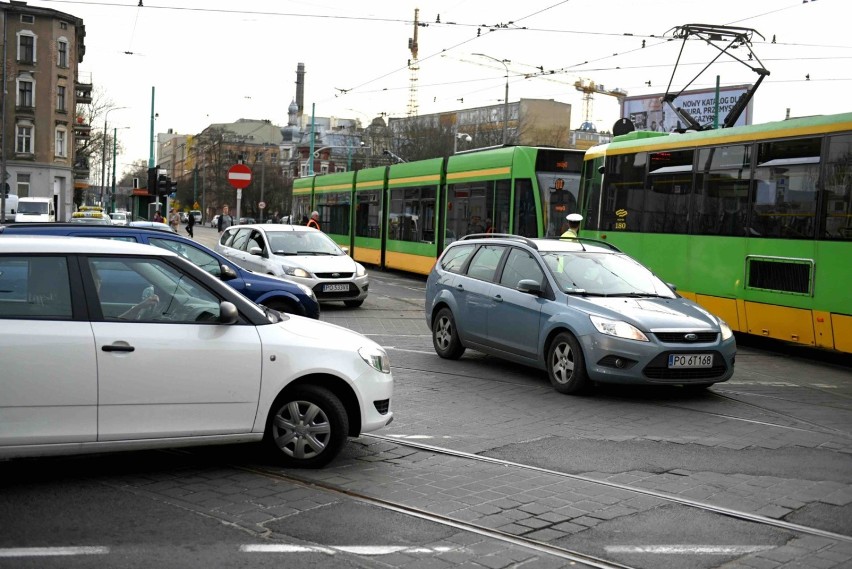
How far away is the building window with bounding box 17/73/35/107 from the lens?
74.1 meters

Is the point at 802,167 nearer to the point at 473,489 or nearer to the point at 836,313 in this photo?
the point at 836,313

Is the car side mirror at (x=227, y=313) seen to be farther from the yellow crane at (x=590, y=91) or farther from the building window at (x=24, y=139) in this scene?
the yellow crane at (x=590, y=91)

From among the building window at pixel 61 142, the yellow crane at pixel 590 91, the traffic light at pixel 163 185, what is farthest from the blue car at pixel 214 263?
the yellow crane at pixel 590 91

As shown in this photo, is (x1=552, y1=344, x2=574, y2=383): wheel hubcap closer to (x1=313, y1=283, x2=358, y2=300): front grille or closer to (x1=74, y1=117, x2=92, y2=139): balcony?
(x1=313, y1=283, x2=358, y2=300): front grille

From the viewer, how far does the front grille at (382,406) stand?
272 inches

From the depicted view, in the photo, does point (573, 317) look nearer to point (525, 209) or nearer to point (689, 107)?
point (525, 209)

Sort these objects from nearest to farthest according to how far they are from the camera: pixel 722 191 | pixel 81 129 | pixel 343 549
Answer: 1. pixel 343 549
2. pixel 722 191
3. pixel 81 129

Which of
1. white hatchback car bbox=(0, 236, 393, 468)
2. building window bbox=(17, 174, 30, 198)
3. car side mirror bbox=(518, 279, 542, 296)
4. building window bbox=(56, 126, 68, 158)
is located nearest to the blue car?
car side mirror bbox=(518, 279, 542, 296)

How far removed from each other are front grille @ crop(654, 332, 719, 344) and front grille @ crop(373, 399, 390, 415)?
3.66 metres

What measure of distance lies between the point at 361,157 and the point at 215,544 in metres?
86.9

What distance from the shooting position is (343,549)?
5031 millimetres

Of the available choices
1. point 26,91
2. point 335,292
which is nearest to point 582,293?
point 335,292

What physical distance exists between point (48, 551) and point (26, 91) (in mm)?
76449

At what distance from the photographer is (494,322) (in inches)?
444
